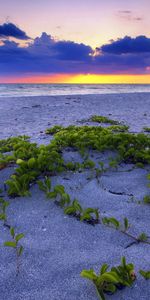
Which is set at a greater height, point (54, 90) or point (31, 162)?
point (31, 162)

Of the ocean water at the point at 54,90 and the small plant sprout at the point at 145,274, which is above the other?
the small plant sprout at the point at 145,274

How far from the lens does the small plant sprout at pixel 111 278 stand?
2.12 meters

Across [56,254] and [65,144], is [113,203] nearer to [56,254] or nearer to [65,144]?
[56,254]

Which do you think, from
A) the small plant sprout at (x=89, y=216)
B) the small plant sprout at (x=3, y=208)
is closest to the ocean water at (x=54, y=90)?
the small plant sprout at (x=3, y=208)

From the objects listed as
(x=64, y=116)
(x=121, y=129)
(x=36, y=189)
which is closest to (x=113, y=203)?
(x=36, y=189)

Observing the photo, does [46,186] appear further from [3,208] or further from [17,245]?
[17,245]

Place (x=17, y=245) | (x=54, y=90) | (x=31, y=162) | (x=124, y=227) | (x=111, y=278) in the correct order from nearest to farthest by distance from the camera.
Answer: (x=111, y=278), (x=17, y=245), (x=124, y=227), (x=31, y=162), (x=54, y=90)

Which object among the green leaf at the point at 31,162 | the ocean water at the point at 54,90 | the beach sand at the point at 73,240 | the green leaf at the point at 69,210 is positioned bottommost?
the ocean water at the point at 54,90

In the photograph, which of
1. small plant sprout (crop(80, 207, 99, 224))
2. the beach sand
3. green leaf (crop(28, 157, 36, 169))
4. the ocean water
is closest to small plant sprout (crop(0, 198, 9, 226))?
the beach sand

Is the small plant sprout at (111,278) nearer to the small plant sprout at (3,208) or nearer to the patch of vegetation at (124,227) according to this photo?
the patch of vegetation at (124,227)

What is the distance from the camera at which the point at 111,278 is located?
6.81 feet

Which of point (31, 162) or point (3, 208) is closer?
point (3, 208)

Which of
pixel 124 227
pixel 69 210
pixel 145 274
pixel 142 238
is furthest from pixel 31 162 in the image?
pixel 145 274

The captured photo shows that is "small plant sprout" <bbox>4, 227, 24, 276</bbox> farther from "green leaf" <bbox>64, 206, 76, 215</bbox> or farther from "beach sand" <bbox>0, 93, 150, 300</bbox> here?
"green leaf" <bbox>64, 206, 76, 215</bbox>
